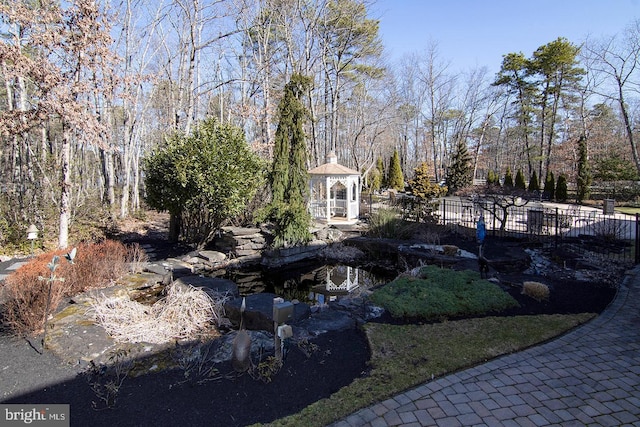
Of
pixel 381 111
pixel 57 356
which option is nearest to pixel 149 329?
pixel 57 356

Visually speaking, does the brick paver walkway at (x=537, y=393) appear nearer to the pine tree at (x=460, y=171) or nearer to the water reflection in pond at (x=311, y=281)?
the water reflection in pond at (x=311, y=281)

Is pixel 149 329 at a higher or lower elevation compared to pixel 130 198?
lower

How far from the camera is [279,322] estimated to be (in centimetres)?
319

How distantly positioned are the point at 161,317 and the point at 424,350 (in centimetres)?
296

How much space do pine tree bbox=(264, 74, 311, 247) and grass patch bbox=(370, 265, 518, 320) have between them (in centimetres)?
404

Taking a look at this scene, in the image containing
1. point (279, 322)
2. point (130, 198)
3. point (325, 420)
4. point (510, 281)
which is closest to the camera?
point (325, 420)

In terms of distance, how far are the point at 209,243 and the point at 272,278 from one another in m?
2.56

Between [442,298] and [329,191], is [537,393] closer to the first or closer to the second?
[442,298]

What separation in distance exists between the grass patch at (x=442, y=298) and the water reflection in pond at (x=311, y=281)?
4.77 ft

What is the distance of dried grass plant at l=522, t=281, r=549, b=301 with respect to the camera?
4.98 meters

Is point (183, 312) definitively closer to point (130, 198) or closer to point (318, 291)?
point (318, 291)

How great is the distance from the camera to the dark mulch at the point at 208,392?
2557 mm

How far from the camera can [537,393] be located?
275cm

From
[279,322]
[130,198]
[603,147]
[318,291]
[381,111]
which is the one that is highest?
[381,111]
